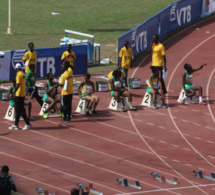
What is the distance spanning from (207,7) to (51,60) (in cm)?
1486

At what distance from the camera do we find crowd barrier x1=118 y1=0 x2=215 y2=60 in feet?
96.2

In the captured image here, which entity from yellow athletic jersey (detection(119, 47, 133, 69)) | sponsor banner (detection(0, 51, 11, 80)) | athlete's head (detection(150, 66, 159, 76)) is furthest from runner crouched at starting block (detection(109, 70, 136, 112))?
sponsor banner (detection(0, 51, 11, 80))

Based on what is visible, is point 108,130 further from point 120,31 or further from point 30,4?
point 30,4

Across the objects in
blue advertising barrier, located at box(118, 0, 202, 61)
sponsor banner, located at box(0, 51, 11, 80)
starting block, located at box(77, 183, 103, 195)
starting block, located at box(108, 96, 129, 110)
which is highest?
blue advertising barrier, located at box(118, 0, 202, 61)

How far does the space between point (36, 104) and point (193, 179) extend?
8.24 meters

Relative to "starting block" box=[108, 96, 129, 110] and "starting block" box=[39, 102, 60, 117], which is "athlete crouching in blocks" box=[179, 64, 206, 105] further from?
"starting block" box=[39, 102, 60, 117]

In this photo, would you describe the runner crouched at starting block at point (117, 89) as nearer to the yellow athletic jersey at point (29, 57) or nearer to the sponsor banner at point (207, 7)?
the yellow athletic jersey at point (29, 57)

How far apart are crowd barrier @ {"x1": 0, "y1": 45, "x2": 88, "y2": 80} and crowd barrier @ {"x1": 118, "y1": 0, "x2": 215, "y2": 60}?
2144 millimetres

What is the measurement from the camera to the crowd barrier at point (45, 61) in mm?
24734

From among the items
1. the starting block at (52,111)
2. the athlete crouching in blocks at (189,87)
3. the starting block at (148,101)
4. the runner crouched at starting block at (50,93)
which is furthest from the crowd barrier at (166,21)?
the starting block at (52,111)

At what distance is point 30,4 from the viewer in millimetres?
43250

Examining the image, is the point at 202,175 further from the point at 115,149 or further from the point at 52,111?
the point at 52,111

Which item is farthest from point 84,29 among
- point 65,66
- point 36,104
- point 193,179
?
point 193,179

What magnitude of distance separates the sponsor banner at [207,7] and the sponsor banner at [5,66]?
15786 mm
